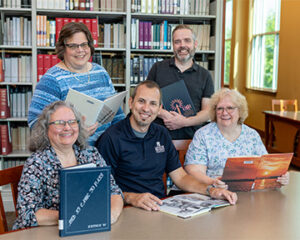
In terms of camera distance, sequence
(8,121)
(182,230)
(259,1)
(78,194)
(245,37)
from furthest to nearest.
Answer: (245,37)
(259,1)
(8,121)
(182,230)
(78,194)

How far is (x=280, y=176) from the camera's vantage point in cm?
230

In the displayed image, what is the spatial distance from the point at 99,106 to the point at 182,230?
1045mm

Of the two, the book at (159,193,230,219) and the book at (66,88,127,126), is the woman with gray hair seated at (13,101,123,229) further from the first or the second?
the book at (66,88,127,126)

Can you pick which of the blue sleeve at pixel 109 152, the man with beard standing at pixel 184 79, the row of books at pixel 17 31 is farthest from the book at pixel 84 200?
the row of books at pixel 17 31

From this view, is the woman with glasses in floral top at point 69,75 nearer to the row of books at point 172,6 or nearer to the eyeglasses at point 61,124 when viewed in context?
the eyeglasses at point 61,124

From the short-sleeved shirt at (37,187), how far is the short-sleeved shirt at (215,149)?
751 mm

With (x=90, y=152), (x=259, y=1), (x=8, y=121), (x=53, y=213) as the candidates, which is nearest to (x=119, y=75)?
(x=8, y=121)

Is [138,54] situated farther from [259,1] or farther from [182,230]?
[259,1]

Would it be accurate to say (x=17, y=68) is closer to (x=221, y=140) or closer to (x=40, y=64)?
(x=40, y=64)

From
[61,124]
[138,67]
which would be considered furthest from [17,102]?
[61,124]

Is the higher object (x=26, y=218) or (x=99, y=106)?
(x=99, y=106)

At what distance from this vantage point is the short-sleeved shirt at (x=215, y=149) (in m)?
2.58

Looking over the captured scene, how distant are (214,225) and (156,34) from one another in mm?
3229

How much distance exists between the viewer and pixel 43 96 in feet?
8.36
